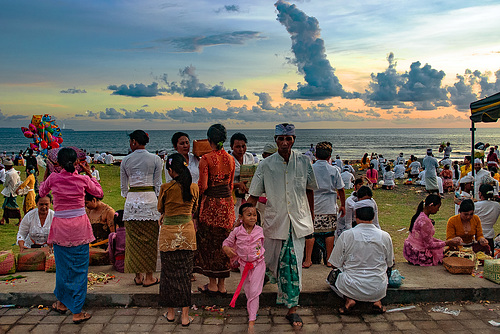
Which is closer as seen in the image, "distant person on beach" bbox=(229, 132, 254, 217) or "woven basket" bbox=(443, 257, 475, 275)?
"woven basket" bbox=(443, 257, 475, 275)

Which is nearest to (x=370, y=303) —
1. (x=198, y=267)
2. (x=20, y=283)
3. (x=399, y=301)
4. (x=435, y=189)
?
(x=399, y=301)

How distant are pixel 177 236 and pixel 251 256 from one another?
2.51 feet

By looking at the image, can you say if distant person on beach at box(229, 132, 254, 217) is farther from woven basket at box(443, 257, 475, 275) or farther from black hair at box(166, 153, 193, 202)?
woven basket at box(443, 257, 475, 275)

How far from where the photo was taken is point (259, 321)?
3.99m

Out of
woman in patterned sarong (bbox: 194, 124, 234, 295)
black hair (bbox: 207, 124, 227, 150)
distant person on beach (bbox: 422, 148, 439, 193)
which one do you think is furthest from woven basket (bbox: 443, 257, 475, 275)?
distant person on beach (bbox: 422, 148, 439, 193)

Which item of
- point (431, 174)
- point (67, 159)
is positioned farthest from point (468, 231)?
point (431, 174)

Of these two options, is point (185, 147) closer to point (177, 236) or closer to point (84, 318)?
point (177, 236)

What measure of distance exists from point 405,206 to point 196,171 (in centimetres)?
977

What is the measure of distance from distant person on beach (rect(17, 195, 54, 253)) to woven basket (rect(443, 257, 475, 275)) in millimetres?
5605

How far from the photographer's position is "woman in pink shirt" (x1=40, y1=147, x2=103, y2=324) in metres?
3.92

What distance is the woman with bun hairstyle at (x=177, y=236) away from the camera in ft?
12.5

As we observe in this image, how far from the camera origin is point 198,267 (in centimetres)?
447

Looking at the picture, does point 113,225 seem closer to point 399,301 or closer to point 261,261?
point 261,261

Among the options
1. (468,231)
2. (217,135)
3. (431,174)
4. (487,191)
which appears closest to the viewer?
(217,135)
